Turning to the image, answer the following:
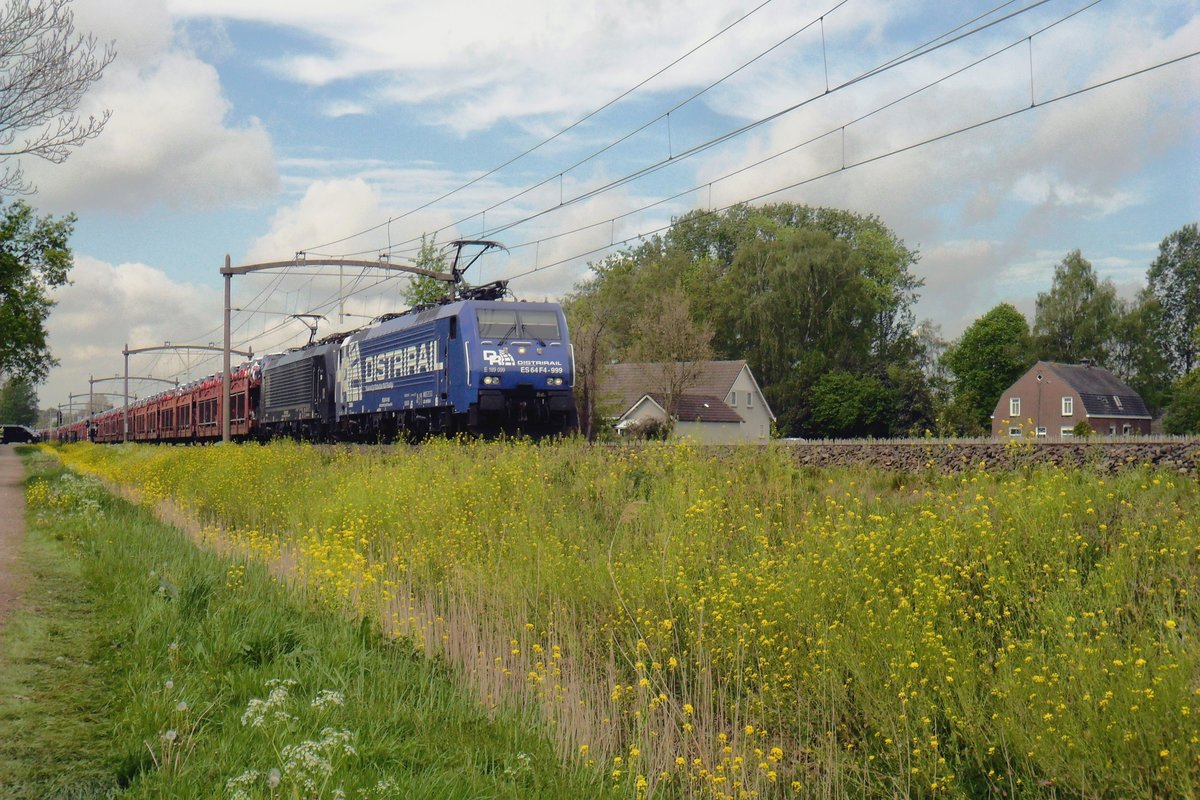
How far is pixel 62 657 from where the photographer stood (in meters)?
7.44

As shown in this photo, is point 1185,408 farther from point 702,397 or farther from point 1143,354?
point 702,397

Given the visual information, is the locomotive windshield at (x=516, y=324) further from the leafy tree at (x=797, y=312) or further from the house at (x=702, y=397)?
the leafy tree at (x=797, y=312)

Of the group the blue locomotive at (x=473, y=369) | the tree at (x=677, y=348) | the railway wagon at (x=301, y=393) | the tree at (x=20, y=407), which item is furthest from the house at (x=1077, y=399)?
the tree at (x=20, y=407)

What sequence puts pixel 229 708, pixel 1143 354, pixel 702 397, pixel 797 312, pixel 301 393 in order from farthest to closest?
pixel 1143 354, pixel 797 312, pixel 702 397, pixel 301 393, pixel 229 708

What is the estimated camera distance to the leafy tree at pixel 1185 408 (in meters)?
54.6

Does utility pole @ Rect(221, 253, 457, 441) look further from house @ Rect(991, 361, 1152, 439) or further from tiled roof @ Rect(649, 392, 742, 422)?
house @ Rect(991, 361, 1152, 439)

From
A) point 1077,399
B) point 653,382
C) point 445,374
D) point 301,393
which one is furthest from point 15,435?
point 445,374

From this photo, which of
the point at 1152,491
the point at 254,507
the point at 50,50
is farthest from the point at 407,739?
the point at 50,50

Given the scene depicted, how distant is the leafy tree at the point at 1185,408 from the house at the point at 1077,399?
7.00ft

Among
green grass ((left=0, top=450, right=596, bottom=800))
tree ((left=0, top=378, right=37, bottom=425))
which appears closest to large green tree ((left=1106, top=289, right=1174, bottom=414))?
green grass ((left=0, top=450, right=596, bottom=800))

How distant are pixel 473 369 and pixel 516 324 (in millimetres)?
1462

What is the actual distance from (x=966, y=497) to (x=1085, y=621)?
101 inches

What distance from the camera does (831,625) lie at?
23.9ft

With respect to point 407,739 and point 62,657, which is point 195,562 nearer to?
point 62,657
